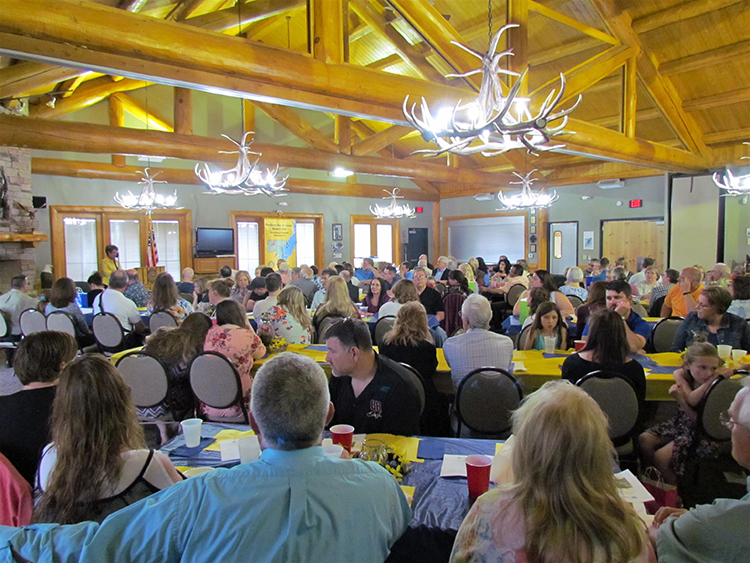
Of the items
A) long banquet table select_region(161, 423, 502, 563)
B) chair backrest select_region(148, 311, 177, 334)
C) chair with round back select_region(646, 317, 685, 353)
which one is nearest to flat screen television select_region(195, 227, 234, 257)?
chair backrest select_region(148, 311, 177, 334)

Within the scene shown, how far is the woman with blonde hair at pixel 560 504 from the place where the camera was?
125 centimetres

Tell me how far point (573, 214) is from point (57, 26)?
12601 mm

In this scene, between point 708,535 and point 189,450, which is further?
point 189,450

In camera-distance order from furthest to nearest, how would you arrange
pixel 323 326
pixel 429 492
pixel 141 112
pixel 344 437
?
pixel 141 112 < pixel 323 326 < pixel 344 437 < pixel 429 492

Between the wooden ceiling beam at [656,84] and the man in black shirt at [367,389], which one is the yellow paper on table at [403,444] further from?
the wooden ceiling beam at [656,84]

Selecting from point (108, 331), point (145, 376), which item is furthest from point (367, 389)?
point (108, 331)

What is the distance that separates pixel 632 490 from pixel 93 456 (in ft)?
6.09

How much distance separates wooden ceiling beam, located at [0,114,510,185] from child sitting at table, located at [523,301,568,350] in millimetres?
6389

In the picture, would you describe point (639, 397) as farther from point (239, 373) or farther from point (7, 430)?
point (7, 430)

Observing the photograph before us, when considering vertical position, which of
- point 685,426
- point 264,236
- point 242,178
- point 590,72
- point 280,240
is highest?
point 590,72

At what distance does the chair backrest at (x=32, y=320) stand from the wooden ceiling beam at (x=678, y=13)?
917cm

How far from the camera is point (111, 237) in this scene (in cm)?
1175

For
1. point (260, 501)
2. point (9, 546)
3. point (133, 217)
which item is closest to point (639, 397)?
point (260, 501)

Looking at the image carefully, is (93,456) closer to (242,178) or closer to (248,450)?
(248,450)
